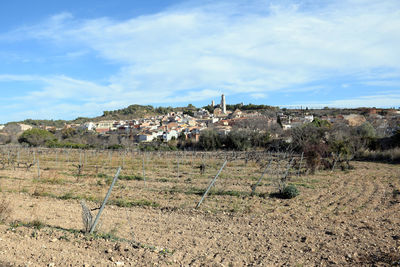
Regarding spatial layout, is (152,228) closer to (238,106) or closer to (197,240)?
(197,240)

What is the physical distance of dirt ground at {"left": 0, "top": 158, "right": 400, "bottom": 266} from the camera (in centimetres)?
520

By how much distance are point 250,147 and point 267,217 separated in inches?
1231

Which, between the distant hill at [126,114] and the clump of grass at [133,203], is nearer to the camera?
the clump of grass at [133,203]

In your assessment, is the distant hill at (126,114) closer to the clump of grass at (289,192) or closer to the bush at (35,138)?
the bush at (35,138)

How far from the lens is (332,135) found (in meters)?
30.9

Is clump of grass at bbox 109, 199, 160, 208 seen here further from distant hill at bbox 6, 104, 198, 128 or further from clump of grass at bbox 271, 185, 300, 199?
distant hill at bbox 6, 104, 198, 128

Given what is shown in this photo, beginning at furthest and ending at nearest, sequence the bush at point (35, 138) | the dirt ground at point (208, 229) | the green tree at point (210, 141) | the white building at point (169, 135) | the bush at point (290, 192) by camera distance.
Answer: the white building at point (169, 135)
the bush at point (35, 138)
the green tree at point (210, 141)
the bush at point (290, 192)
the dirt ground at point (208, 229)

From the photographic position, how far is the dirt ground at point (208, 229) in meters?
5.20

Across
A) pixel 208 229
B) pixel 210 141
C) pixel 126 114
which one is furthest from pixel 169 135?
pixel 126 114

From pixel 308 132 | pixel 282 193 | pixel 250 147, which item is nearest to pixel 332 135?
pixel 308 132

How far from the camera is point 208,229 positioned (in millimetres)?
7090

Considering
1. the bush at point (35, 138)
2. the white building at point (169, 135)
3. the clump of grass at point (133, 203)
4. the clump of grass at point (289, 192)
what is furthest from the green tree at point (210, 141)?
the clump of grass at point (133, 203)

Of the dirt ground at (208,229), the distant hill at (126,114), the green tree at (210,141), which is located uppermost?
the distant hill at (126,114)

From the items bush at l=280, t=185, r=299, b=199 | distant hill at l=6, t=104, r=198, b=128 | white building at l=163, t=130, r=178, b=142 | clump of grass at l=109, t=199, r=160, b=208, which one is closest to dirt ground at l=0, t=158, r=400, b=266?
clump of grass at l=109, t=199, r=160, b=208
